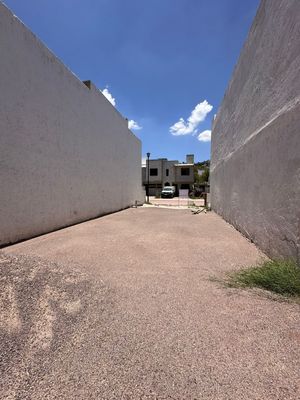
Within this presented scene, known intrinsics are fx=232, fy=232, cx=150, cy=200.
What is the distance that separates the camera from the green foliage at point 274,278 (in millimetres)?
3064

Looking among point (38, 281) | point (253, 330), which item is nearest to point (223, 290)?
point (253, 330)

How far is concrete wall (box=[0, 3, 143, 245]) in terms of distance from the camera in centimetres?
571

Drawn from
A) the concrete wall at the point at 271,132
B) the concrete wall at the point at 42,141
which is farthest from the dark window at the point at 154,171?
the concrete wall at the point at 271,132

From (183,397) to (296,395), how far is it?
30.5 inches

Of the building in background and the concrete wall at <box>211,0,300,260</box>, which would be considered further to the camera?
the building in background

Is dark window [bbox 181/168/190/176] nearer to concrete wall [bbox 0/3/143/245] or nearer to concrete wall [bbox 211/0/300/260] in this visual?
concrete wall [bbox 0/3/143/245]

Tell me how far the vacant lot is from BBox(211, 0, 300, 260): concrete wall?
1.02 metres

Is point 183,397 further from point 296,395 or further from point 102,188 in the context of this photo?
point 102,188

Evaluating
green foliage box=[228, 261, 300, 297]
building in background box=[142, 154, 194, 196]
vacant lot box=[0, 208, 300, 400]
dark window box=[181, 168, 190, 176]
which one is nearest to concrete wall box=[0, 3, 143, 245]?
vacant lot box=[0, 208, 300, 400]

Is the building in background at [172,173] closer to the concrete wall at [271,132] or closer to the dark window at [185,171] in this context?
the dark window at [185,171]

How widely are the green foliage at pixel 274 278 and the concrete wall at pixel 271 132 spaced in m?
0.32

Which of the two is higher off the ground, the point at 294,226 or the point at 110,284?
the point at 294,226

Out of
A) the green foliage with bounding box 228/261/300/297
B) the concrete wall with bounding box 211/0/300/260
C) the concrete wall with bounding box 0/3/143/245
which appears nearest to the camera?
the green foliage with bounding box 228/261/300/297

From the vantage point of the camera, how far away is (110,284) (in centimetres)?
352
